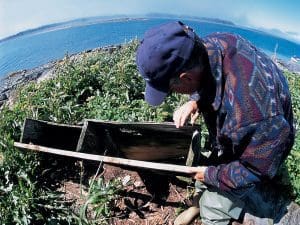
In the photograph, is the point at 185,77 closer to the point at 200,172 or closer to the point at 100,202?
the point at 200,172

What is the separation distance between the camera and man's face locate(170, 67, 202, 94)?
2.11 meters

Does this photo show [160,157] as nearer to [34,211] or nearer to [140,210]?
[140,210]

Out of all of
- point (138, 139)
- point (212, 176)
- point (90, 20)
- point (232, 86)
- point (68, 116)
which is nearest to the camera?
point (232, 86)

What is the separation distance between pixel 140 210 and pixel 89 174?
2.03ft

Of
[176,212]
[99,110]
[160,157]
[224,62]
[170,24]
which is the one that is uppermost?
[170,24]

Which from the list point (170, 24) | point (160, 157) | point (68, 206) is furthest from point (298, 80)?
point (170, 24)

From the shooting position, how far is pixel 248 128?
2.14 metres

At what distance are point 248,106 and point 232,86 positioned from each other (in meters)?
0.14

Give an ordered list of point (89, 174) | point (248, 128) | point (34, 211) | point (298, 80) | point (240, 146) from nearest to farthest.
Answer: point (248, 128) < point (240, 146) < point (34, 211) < point (89, 174) < point (298, 80)

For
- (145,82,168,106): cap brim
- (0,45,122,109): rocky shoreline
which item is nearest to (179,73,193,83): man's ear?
(145,82,168,106): cap brim

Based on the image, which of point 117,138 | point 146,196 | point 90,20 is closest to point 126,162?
point 146,196

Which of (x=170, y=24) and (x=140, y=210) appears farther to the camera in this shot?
(x=140, y=210)

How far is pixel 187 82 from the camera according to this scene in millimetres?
2168

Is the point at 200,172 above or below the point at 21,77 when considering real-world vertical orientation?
above
